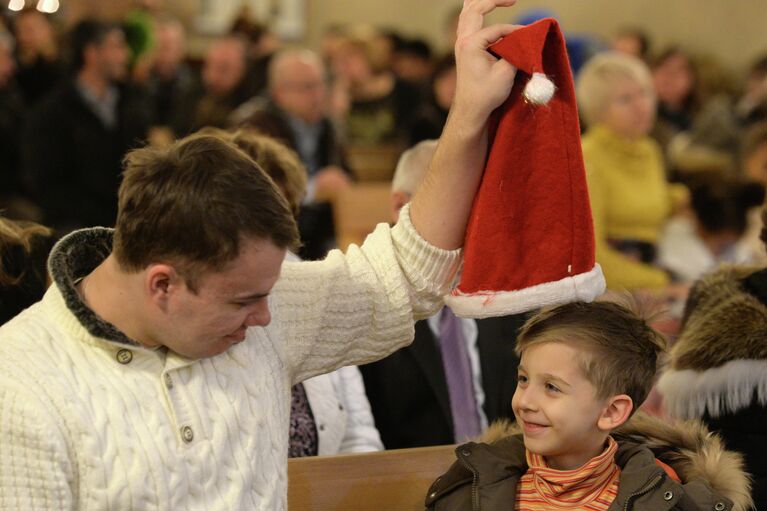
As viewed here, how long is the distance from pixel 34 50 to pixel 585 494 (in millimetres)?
5706

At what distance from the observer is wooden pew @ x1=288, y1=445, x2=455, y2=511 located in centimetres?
217

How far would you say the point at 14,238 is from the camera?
7.85ft

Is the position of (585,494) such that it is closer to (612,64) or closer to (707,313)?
(707,313)

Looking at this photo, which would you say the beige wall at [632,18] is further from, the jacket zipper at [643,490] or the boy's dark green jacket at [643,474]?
the jacket zipper at [643,490]

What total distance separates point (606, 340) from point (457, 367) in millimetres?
968

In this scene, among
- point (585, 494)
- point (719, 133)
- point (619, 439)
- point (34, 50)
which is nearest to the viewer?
point (585, 494)

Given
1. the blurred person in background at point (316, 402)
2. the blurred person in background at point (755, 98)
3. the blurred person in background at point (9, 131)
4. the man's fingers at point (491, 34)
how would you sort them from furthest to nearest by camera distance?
the blurred person in background at point (755, 98)
the blurred person in background at point (9, 131)
the blurred person in background at point (316, 402)
the man's fingers at point (491, 34)

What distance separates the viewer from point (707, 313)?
255cm

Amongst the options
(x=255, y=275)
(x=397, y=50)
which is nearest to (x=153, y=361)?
(x=255, y=275)

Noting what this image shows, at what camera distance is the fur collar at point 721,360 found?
243 cm

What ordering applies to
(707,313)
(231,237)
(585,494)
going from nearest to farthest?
(231,237) < (585,494) < (707,313)

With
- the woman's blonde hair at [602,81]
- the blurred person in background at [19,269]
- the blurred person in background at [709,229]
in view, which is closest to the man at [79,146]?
the woman's blonde hair at [602,81]

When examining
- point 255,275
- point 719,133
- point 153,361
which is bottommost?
point 719,133

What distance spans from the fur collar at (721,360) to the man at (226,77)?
14.9ft
